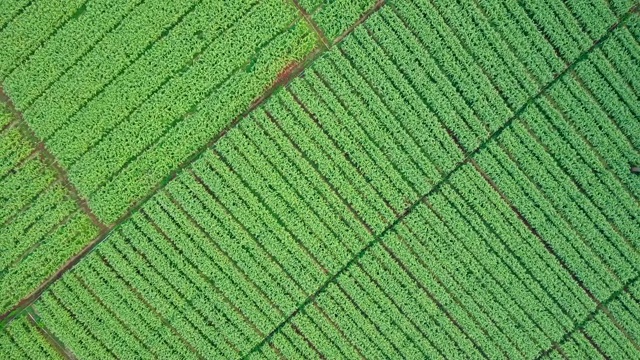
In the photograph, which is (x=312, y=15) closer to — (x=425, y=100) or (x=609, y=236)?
(x=425, y=100)

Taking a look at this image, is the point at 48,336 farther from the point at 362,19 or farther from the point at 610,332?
the point at 610,332

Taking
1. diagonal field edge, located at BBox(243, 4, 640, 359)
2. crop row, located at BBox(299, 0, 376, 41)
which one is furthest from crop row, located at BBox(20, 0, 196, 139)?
diagonal field edge, located at BBox(243, 4, 640, 359)

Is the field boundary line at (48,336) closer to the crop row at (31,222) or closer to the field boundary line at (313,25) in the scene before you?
the crop row at (31,222)

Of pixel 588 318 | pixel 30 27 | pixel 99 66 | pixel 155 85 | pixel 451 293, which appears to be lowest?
pixel 588 318

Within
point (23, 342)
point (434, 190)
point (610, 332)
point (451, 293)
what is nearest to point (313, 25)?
point (434, 190)

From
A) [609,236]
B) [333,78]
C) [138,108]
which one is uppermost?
[138,108]

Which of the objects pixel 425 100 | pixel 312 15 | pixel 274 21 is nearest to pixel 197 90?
pixel 274 21

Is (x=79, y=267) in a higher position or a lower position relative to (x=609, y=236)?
higher
